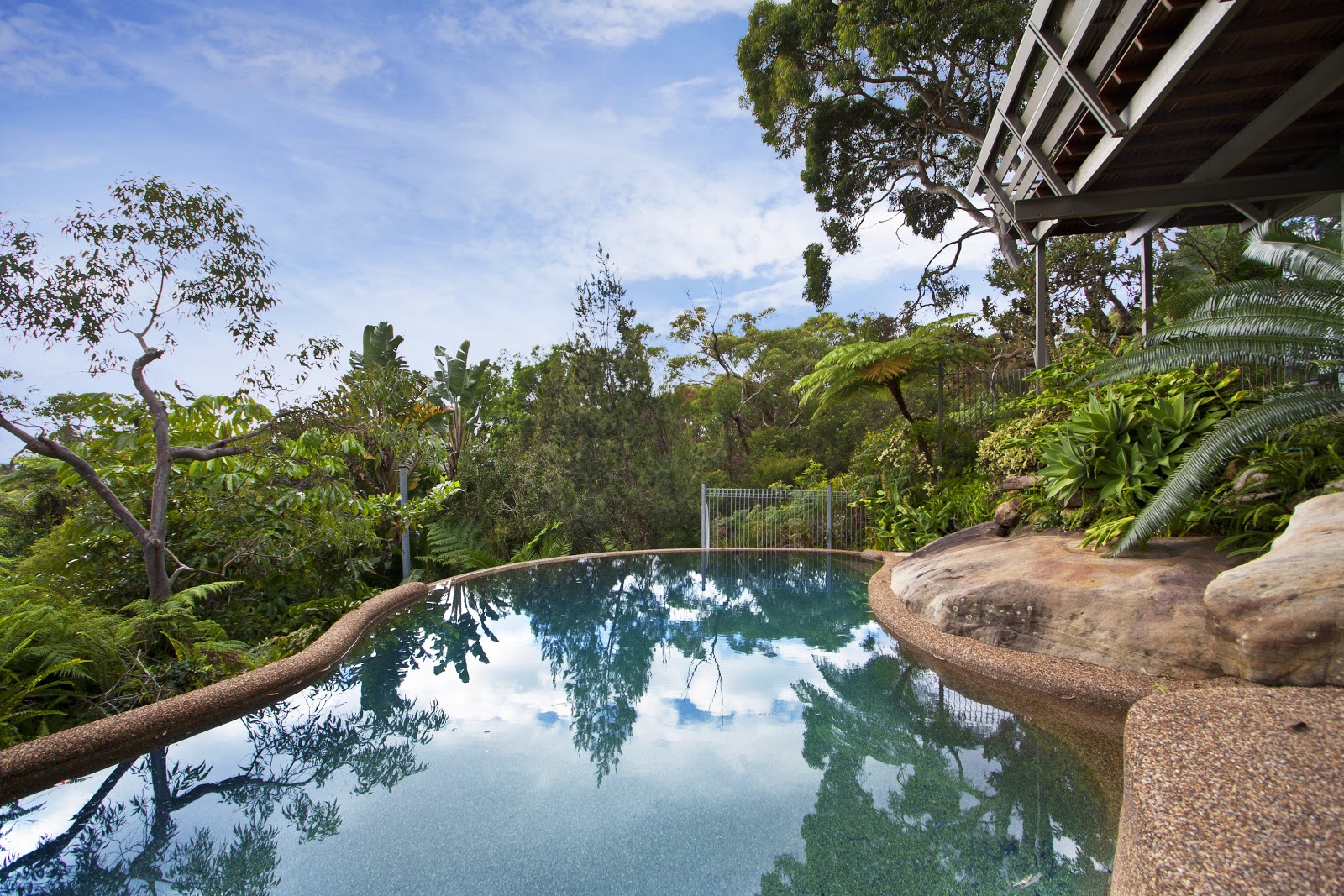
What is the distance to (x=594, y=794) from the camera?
3.28 metres

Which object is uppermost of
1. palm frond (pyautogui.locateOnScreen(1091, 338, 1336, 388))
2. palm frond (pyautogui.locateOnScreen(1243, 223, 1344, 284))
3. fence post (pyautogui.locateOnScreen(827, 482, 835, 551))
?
palm frond (pyautogui.locateOnScreen(1243, 223, 1344, 284))

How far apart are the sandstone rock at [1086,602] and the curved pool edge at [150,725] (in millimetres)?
4944

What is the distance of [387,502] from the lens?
296 inches

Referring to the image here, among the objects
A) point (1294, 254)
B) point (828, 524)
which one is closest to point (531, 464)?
point (828, 524)

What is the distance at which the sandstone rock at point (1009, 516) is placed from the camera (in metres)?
7.17

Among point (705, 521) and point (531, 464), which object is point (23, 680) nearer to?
point (531, 464)

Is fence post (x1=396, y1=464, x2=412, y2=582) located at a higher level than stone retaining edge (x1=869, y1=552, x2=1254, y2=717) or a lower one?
higher

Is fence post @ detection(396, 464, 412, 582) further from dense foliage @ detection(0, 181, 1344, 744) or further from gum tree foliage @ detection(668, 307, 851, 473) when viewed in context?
gum tree foliage @ detection(668, 307, 851, 473)

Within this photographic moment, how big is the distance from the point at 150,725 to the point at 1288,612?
5.93 meters

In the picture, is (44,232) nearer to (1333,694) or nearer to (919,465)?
(1333,694)

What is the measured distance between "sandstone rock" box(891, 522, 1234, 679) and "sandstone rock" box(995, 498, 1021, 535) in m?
0.85

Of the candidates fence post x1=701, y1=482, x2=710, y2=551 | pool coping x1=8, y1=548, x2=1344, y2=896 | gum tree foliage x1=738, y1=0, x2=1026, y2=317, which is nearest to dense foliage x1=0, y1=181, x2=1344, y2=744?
A: fence post x1=701, y1=482, x2=710, y2=551

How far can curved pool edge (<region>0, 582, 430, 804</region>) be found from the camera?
3.29 meters

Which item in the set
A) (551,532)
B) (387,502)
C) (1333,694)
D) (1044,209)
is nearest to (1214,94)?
(1044,209)
